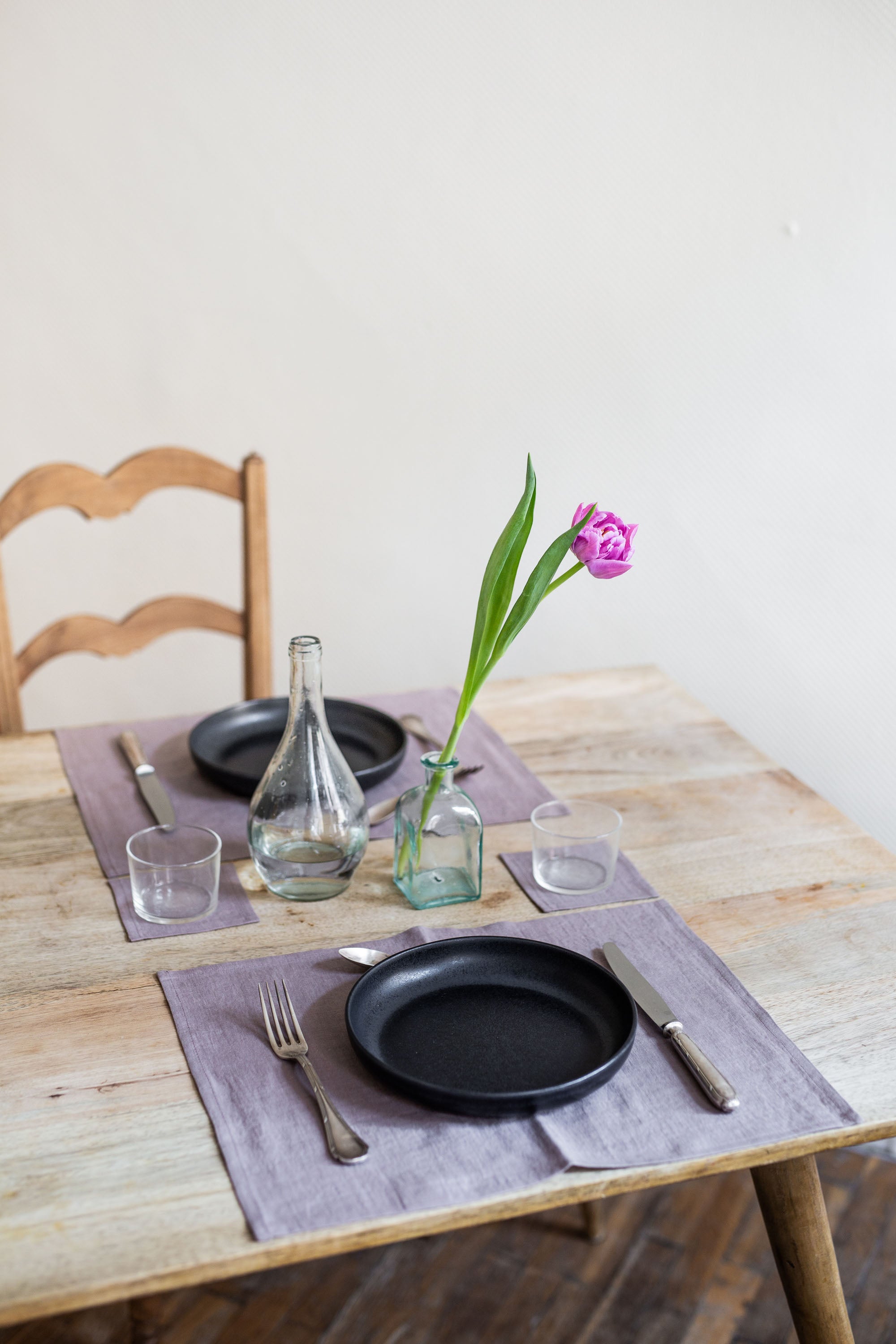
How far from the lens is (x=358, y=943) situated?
1.03 m

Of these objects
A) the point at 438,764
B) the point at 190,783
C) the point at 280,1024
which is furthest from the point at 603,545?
the point at 190,783

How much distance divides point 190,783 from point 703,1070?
0.68 m

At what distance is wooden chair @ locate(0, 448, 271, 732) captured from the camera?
1.60 metres

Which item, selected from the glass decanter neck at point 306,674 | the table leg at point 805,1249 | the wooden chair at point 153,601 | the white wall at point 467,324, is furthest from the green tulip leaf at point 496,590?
the white wall at point 467,324

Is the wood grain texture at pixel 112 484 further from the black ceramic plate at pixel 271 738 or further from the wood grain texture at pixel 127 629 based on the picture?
the black ceramic plate at pixel 271 738

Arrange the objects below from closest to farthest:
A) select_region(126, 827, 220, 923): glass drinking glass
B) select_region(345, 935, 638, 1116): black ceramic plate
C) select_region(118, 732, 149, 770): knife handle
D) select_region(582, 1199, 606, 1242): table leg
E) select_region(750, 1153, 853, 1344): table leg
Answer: select_region(345, 935, 638, 1116): black ceramic plate < select_region(750, 1153, 853, 1344): table leg < select_region(126, 827, 220, 923): glass drinking glass < select_region(118, 732, 149, 770): knife handle < select_region(582, 1199, 606, 1242): table leg

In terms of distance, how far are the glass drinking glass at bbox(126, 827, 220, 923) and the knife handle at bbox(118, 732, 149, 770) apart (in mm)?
236

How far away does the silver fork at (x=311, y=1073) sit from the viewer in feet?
2.52

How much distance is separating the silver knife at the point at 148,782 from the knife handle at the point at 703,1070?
19.9 inches

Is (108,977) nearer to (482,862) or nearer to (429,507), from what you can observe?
(482,862)

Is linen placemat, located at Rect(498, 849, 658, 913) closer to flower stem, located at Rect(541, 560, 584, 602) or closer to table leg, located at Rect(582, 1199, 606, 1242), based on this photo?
flower stem, located at Rect(541, 560, 584, 602)

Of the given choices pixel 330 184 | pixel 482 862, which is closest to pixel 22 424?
pixel 330 184

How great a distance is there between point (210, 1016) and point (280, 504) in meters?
1.49

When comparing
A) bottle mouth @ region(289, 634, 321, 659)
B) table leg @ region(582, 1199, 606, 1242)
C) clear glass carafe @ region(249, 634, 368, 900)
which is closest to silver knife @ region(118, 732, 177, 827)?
clear glass carafe @ region(249, 634, 368, 900)
